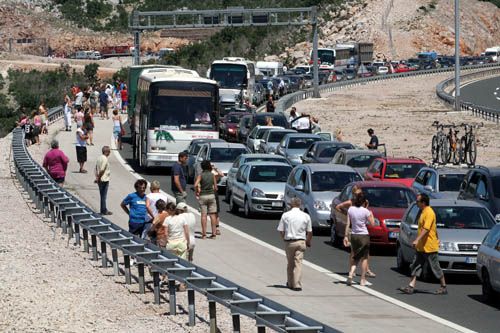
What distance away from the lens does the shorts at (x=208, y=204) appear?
26891mm

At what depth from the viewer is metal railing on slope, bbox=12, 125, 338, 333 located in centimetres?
1396

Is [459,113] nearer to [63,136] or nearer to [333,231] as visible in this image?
[63,136]

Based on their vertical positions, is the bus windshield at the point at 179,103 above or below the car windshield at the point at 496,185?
above

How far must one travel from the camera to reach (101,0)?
193m

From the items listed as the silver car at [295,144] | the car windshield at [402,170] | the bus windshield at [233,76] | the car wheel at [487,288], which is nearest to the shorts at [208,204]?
the car windshield at [402,170]

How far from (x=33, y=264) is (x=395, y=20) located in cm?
12454

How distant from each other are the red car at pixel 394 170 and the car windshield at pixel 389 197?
5.36m

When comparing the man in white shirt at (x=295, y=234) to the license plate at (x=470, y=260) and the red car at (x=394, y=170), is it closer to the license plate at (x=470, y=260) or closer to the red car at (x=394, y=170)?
the license plate at (x=470, y=260)

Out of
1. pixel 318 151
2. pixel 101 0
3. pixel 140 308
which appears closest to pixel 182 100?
pixel 318 151

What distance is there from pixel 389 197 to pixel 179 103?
16.3 meters

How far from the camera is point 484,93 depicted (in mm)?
92125

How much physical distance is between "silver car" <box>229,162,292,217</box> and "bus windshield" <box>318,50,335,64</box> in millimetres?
88498

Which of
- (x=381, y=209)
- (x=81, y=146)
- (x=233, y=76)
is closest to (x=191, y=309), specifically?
(x=381, y=209)

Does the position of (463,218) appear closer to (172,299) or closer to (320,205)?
(320,205)
